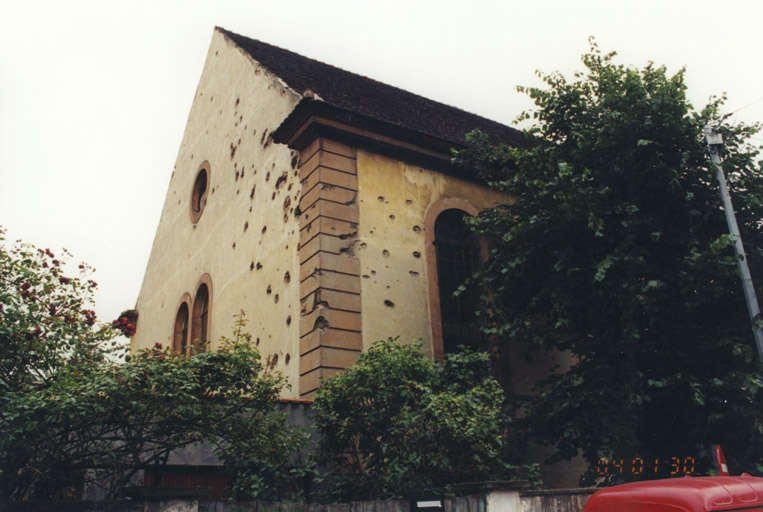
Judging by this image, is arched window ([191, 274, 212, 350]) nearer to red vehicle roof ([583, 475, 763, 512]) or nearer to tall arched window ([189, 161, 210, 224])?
tall arched window ([189, 161, 210, 224])

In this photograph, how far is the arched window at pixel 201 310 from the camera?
15.2 meters

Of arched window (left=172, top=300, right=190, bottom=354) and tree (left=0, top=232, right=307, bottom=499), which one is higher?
arched window (left=172, top=300, right=190, bottom=354)

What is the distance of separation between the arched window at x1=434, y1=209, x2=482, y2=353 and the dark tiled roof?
1723 millimetres

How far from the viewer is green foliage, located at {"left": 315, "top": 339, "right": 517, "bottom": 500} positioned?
7664 mm

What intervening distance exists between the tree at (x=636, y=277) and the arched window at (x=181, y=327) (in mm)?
8469

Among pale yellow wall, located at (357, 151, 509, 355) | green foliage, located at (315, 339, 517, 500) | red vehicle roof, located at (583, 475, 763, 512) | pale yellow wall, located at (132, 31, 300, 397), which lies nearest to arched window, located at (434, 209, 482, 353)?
pale yellow wall, located at (357, 151, 509, 355)

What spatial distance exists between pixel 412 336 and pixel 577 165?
387cm

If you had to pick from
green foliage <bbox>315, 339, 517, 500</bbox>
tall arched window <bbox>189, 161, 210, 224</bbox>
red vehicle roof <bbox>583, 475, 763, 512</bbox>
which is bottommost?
red vehicle roof <bbox>583, 475, 763, 512</bbox>

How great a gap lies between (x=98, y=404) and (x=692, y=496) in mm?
5039

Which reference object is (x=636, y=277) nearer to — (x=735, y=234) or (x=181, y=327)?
(x=735, y=234)

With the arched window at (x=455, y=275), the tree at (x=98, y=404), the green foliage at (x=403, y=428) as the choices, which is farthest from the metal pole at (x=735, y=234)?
the tree at (x=98, y=404)

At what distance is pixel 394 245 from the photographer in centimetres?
1167

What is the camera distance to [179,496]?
5695 mm

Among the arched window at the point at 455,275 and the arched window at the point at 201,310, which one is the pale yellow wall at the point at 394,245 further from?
the arched window at the point at 201,310
